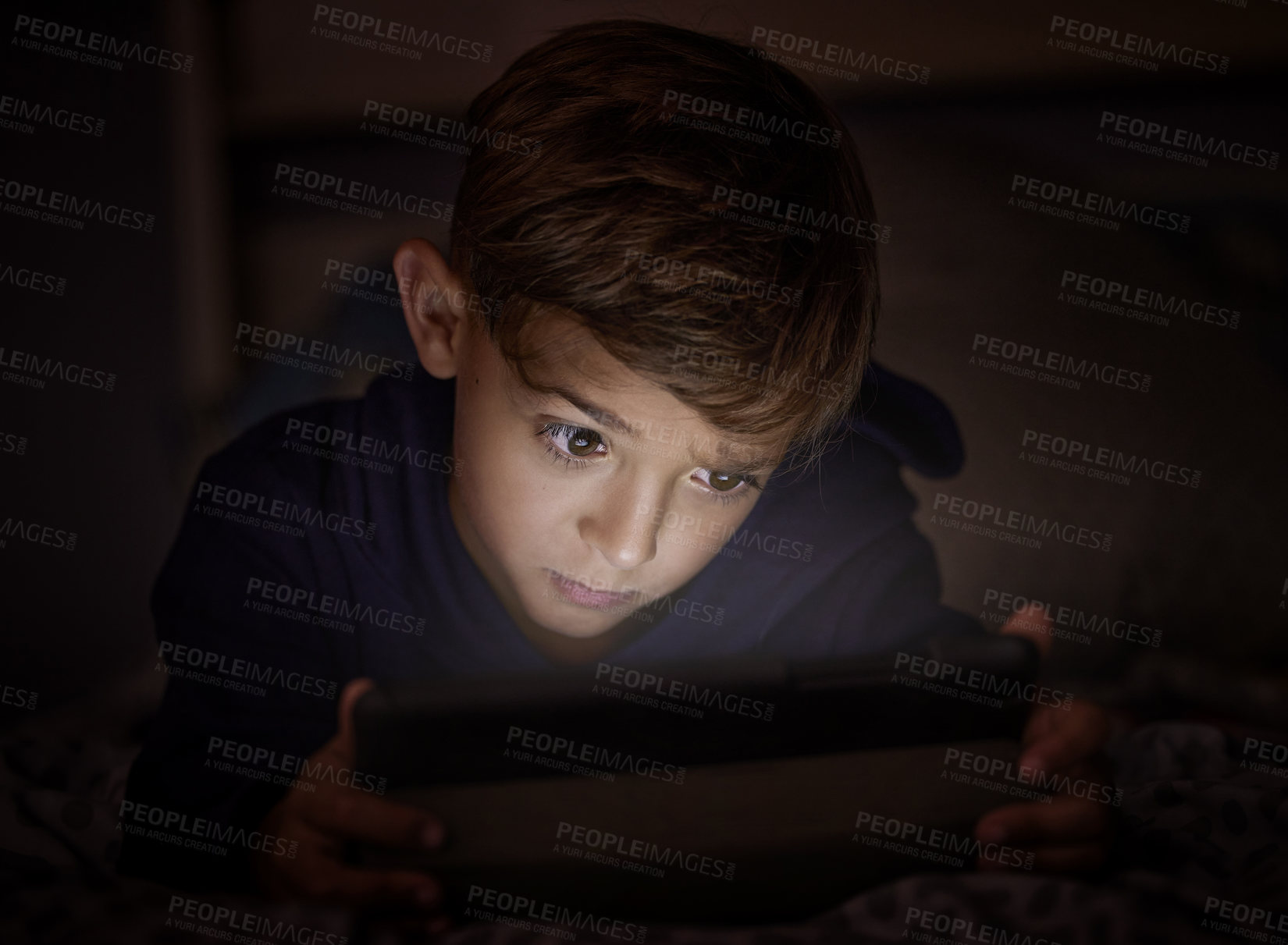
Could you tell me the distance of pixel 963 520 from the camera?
3.61 ft

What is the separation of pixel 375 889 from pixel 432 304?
614 millimetres

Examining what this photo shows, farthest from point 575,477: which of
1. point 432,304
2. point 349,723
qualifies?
point 349,723

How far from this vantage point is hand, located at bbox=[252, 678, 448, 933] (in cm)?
79

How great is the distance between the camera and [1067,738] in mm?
950

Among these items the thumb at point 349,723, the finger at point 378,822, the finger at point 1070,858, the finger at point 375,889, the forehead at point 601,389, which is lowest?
the finger at point 375,889

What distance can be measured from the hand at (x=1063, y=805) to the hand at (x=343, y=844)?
63 centimetres

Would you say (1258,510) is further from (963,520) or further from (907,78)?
(907,78)

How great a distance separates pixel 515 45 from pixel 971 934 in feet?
3.65

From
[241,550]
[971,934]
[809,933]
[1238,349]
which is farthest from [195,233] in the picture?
[1238,349]

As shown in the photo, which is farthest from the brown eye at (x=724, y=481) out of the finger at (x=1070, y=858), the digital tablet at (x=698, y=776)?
the finger at (x=1070, y=858)

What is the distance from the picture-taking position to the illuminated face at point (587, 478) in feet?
2.45

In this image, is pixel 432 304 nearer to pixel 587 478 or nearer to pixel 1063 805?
pixel 587 478

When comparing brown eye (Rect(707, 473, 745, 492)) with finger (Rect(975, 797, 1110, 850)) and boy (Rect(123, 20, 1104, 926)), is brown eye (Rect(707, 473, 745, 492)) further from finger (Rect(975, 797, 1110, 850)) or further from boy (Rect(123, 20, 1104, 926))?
finger (Rect(975, 797, 1110, 850))

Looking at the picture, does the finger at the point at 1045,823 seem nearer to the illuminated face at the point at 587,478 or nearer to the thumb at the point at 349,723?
the illuminated face at the point at 587,478
